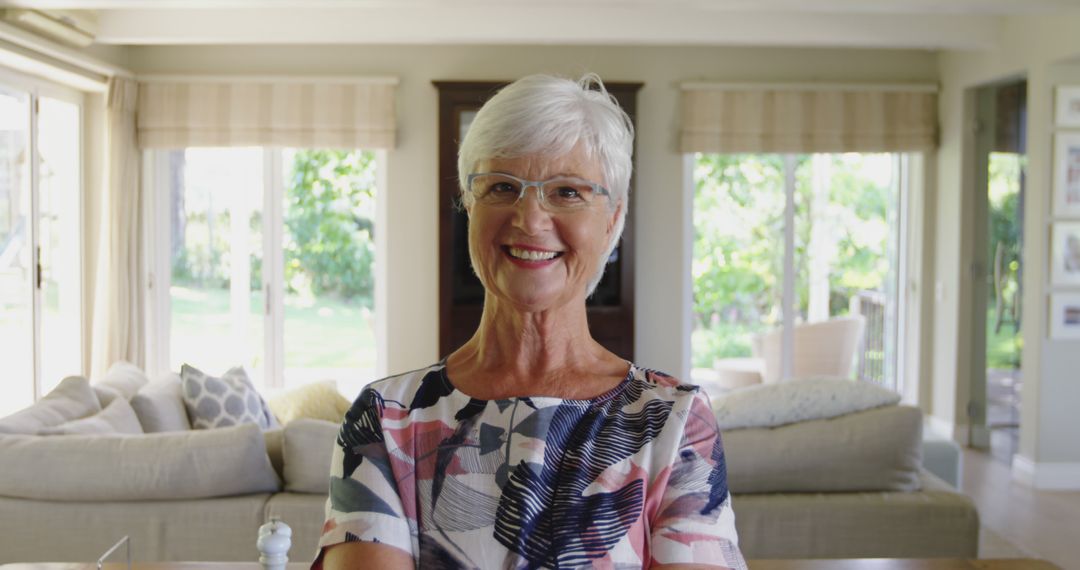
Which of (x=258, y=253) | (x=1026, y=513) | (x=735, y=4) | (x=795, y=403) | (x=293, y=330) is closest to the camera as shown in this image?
(x=795, y=403)

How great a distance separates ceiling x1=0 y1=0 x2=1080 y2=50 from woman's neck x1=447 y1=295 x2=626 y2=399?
4.90 m

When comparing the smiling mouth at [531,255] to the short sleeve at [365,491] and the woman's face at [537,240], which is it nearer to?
the woman's face at [537,240]

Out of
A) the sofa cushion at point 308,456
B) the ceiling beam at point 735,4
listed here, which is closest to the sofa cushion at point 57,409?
the sofa cushion at point 308,456

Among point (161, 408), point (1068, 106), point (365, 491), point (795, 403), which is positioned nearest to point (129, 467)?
point (161, 408)

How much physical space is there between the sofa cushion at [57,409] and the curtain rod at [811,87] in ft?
14.7

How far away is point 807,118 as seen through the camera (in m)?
6.93

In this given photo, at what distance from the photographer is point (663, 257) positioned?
7023 mm

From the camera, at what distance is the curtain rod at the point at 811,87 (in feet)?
22.6

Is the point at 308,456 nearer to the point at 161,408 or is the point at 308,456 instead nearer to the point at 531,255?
the point at 161,408

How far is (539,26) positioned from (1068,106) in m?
2.83

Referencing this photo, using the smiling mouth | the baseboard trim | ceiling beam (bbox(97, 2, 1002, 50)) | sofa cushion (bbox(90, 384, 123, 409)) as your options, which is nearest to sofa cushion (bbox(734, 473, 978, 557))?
the smiling mouth

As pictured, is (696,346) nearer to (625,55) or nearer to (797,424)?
(625,55)

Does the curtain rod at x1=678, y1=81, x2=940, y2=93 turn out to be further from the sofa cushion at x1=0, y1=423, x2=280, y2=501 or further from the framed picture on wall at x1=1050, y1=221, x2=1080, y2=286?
the sofa cushion at x1=0, y1=423, x2=280, y2=501

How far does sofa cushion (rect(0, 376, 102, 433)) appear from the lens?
9.84 feet
